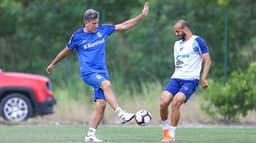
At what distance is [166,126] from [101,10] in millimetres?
8658

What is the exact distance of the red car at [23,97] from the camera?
1978cm

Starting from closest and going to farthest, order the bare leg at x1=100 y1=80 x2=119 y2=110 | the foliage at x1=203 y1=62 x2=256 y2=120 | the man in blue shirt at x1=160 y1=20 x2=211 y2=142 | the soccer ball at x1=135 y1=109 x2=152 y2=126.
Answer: the soccer ball at x1=135 y1=109 x2=152 y2=126 → the bare leg at x1=100 y1=80 x2=119 y2=110 → the man in blue shirt at x1=160 y1=20 x2=211 y2=142 → the foliage at x1=203 y1=62 x2=256 y2=120

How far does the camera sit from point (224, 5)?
79.5 ft

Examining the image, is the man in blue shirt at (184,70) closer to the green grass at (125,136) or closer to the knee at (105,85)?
the green grass at (125,136)

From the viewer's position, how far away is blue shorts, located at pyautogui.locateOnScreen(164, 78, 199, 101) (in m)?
12.8

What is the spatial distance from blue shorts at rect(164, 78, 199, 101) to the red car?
7.35 metres

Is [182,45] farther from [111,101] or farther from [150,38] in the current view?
[150,38]

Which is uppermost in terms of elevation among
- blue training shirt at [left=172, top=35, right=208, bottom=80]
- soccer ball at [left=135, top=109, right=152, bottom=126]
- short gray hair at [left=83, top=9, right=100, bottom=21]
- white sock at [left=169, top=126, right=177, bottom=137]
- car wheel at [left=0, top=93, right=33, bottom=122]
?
short gray hair at [left=83, top=9, right=100, bottom=21]

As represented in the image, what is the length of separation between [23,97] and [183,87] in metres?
7.95

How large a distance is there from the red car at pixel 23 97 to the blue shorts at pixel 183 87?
7349 millimetres

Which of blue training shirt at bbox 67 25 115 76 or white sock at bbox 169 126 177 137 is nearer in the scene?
blue training shirt at bbox 67 25 115 76

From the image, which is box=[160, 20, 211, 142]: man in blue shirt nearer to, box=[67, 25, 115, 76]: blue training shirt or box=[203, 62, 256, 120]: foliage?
box=[67, 25, 115, 76]: blue training shirt

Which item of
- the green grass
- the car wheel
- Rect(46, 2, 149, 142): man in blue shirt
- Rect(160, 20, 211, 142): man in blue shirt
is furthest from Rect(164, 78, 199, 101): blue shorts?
the car wheel

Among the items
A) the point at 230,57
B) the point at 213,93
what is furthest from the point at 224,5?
the point at 213,93
